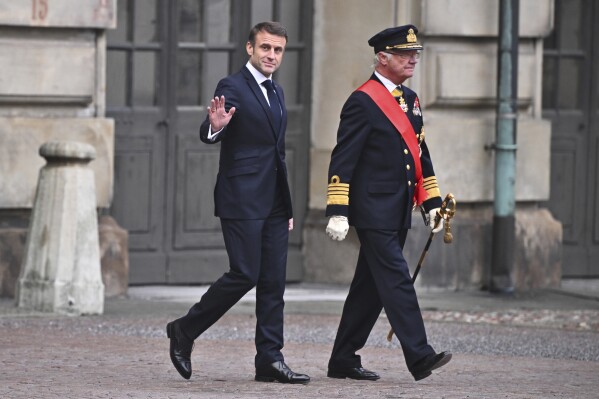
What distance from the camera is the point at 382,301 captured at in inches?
325

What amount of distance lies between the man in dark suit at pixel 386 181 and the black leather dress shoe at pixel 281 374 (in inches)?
15.2

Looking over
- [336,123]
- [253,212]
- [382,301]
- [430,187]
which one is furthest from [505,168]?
[253,212]

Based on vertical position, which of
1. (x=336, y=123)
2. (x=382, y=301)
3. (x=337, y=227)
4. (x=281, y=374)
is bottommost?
(x=281, y=374)

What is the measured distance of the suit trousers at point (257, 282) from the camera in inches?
324

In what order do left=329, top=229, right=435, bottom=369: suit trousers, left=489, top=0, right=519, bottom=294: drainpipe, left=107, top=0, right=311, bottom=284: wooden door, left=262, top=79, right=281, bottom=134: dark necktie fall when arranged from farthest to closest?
left=489, top=0, right=519, bottom=294: drainpipe, left=107, top=0, right=311, bottom=284: wooden door, left=262, top=79, right=281, bottom=134: dark necktie, left=329, top=229, right=435, bottom=369: suit trousers

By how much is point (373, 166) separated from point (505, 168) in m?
4.62

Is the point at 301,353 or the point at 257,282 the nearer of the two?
the point at 257,282

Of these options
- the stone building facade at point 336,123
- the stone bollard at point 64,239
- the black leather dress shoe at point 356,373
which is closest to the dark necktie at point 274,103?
the black leather dress shoe at point 356,373

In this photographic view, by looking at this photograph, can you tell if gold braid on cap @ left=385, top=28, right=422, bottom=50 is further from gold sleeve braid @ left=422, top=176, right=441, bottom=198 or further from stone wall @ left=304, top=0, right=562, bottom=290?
stone wall @ left=304, top=0, right=562, bottom=290

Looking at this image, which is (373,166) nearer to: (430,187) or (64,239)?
(430,187)

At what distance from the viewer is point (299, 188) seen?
42.9 ft

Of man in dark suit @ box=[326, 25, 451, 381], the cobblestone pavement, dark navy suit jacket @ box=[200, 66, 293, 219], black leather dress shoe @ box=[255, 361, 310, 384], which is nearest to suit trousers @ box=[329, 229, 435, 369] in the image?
man in dark suit @ box=[326, 25, 451, 381]

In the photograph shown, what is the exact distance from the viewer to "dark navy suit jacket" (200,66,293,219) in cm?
829

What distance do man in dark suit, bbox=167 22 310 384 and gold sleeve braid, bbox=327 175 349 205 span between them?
0.34m
